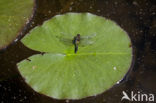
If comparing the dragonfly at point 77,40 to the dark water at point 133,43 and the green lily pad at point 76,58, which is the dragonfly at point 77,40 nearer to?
the green lily pad at point 76,58

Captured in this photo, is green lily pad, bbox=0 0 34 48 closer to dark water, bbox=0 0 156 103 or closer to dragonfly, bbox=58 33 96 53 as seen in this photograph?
dark water, bbox=0 0 156 103

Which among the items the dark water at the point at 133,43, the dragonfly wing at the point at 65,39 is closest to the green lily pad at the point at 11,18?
the dark water at the point at 133,43

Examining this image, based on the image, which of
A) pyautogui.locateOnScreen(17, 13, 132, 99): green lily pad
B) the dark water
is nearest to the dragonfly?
pyautogui.locateOnScreen(17, 13, 132, 99): green lily pad

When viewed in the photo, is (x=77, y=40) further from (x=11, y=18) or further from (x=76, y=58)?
(x=11, y=18)

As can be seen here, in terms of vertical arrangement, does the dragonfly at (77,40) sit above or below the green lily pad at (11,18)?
below

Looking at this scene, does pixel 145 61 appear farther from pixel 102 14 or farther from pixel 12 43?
pixel 12 43

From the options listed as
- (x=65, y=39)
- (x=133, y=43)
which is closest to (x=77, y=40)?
(x=65, y=39)
